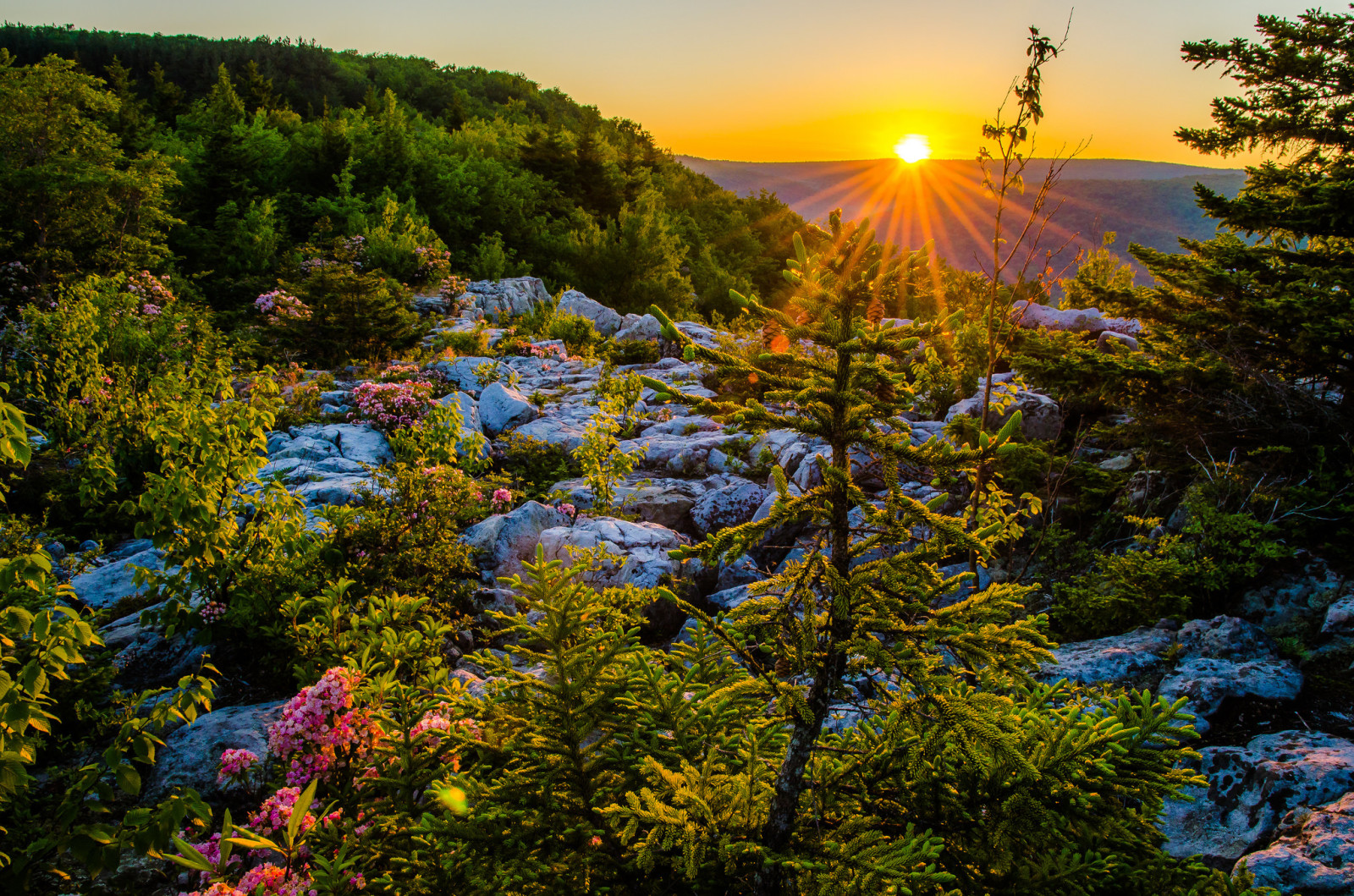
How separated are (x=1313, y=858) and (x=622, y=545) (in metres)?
4.99

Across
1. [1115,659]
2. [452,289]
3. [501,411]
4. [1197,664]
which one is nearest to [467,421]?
[501,411]

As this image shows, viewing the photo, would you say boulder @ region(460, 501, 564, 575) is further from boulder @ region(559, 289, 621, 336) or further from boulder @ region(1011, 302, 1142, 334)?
boulder @ region(559, 289, 621, 336)

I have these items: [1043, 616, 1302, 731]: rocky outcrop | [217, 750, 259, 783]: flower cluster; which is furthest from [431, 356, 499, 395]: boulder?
[1043, 616, 1302, 731]: rocky outcrop

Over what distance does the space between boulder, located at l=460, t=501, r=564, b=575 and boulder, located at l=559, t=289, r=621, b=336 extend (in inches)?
505

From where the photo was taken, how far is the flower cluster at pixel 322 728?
8.68 ft

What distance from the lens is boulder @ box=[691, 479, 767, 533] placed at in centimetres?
749

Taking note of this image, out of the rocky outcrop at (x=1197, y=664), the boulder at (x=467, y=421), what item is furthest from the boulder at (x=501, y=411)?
the rocky outcrop at (x=1197, y=664)

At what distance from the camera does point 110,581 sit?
18.8 feet

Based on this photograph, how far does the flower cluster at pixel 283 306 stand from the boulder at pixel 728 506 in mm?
10296

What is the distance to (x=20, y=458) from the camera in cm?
187

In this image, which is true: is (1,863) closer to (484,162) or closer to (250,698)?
(250,698)

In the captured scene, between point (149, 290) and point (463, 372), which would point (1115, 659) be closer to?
point (463, 372)

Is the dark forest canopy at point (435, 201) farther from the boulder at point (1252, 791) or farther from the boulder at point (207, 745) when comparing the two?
the boulder at point (1252, 791)

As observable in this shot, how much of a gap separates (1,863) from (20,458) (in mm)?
1292
